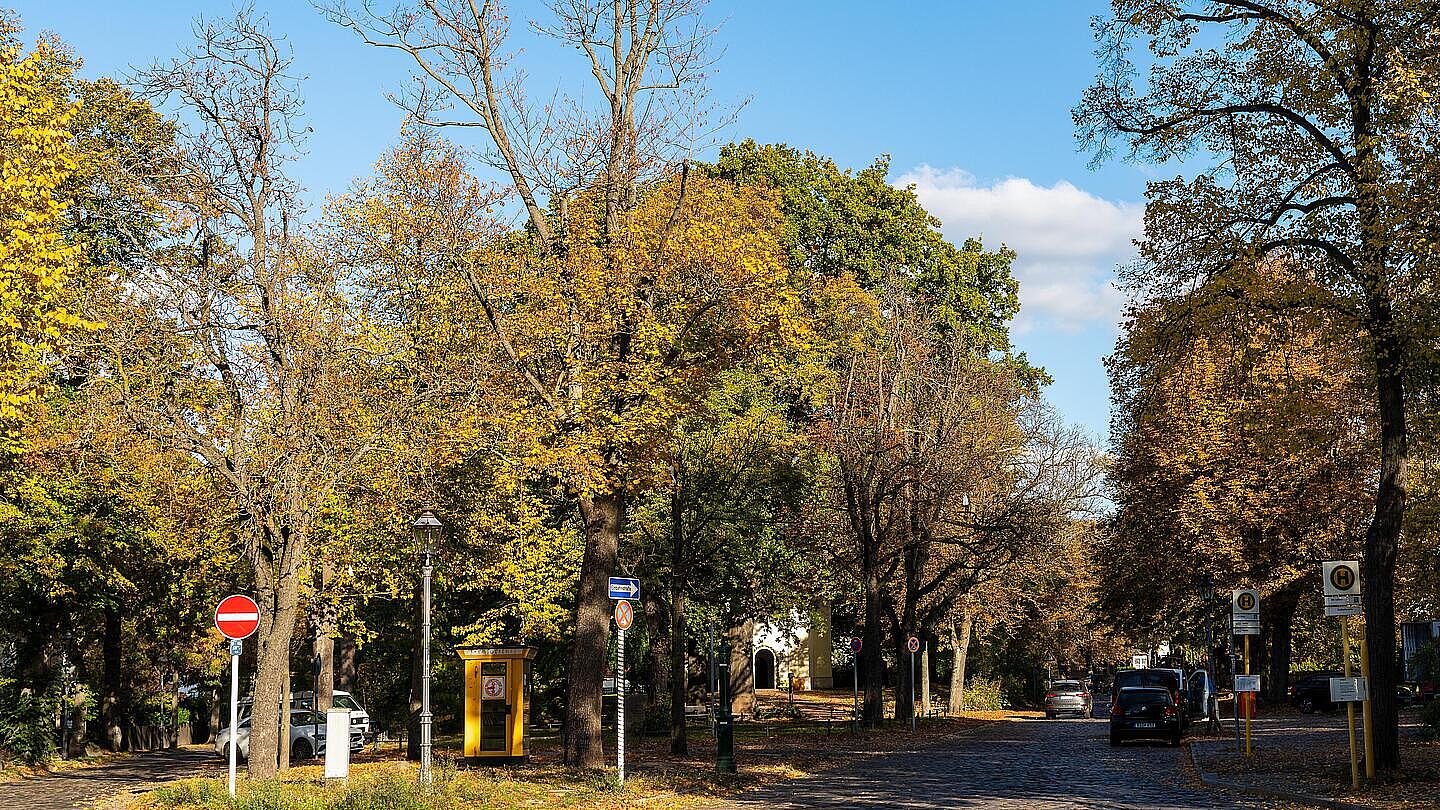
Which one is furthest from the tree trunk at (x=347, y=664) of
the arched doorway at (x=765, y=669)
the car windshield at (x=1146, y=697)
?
the arched doorway at (x=765, y=669)

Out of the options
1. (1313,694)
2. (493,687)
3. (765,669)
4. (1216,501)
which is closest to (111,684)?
(493,687)

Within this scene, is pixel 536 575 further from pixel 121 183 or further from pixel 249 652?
pixel 249 652

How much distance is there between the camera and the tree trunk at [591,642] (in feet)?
72.0

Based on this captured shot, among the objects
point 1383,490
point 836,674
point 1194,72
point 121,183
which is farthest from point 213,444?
point 836,674

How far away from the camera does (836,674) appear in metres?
80.9

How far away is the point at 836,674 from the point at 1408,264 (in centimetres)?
6577

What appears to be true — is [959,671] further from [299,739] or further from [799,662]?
[299,739]

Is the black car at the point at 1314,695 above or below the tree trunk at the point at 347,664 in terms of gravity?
below

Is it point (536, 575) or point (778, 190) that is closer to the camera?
point (536, 575)

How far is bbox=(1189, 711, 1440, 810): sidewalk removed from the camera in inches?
658

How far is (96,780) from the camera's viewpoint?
28844 mm

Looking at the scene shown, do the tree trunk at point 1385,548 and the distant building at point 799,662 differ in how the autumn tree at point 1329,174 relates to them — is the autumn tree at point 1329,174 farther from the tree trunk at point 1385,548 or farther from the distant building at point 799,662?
the distant building at point 799,662

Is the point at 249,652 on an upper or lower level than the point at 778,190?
lower

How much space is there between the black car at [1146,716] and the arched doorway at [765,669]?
45.1 m
